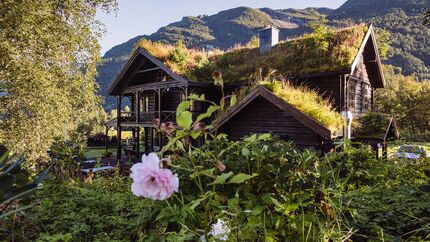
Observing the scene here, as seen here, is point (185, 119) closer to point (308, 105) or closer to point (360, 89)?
point (308, 105)

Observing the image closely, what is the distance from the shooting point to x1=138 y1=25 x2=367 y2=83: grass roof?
11.6m

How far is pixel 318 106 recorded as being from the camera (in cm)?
952

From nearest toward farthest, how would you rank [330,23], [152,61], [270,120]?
[270,120], [152,61], [330,23]

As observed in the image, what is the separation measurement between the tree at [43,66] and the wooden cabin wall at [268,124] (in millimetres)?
6393

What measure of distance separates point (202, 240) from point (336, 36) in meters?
12.6

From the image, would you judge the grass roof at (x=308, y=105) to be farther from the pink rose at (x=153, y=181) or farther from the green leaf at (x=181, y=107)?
the pink rose at (x=153, y=181)

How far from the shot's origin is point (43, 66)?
11266 millimetres

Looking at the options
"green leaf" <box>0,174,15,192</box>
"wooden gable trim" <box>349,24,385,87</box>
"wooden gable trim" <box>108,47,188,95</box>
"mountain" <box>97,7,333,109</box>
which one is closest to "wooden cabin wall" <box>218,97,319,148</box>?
"wooden gable trim" <box>349,24,385,87</box>

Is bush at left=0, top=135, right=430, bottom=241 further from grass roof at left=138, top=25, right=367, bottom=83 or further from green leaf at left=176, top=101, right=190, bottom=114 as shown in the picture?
grass roof at left=138, top=25, right=367, bottom=83

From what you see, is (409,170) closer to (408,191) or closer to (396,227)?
(408,191)

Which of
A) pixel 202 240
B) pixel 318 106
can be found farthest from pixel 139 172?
pixel 318 106

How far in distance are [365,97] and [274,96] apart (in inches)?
333

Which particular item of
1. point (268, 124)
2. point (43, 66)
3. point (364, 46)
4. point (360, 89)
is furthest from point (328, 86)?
point (43, 66)

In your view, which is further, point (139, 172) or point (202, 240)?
point (202, 240)
